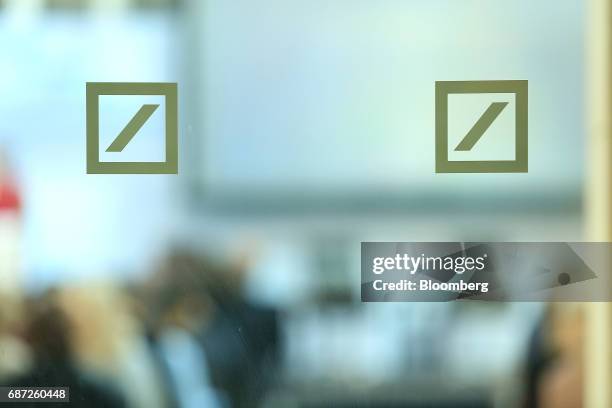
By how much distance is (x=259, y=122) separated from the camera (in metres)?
2.06

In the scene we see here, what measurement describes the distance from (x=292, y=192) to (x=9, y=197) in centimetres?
66

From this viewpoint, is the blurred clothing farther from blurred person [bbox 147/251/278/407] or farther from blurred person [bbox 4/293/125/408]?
blurred person [bbox 147/251/278/407]

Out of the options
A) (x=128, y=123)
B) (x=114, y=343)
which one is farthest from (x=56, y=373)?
(x=128, y=123)

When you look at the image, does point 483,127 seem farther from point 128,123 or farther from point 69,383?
point 69,383

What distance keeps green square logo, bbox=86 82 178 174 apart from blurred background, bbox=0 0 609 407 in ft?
0.06

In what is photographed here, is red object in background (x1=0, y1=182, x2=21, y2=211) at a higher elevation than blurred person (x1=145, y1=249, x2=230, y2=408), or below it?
higher

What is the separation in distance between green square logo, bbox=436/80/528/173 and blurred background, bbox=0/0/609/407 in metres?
0.02

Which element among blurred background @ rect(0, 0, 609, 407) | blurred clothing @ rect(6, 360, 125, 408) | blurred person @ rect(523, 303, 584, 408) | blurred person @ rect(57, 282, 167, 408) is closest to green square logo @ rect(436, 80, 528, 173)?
blurred background @ rect(0, 0, 609, 407)

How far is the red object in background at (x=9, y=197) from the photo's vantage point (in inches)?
82.3

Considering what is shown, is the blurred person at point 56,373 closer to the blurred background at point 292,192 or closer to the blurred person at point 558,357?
the blurred background at point 292,192

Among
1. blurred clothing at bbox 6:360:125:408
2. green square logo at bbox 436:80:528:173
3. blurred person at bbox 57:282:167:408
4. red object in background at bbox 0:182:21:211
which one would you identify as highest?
green square logo at bbox 436:80:528:173

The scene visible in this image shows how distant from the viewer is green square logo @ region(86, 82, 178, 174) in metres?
2.07

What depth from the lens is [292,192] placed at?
2.07 meters

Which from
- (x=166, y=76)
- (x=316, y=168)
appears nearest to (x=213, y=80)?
(x=166, y=76)
